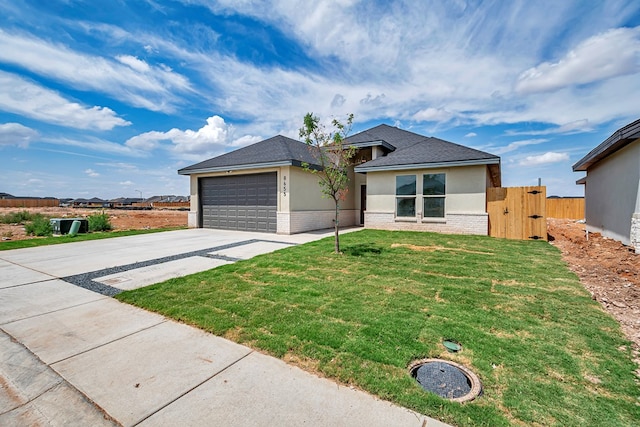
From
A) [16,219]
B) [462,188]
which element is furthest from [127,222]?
[462,188]

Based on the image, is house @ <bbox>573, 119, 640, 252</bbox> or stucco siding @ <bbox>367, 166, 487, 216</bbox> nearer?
house @ <bbox>573, 119, 640, 252</bbox>

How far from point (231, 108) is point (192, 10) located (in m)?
7.59

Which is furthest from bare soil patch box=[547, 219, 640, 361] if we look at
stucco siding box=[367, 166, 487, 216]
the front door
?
the front door

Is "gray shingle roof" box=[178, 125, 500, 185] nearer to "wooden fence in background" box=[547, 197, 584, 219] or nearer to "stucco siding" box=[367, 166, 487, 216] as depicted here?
"stucco siding" box=[367, 166, 487, 216]

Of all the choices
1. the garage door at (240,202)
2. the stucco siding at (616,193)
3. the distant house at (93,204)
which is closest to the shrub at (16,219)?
the garage door at (240,202)

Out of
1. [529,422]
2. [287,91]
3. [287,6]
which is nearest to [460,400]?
[529,422]

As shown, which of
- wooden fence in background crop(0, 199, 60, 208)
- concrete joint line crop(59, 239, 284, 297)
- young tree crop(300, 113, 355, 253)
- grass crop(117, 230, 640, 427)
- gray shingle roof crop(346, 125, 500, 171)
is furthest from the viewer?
wooden fence in background crop(0, 199, 60, 208)

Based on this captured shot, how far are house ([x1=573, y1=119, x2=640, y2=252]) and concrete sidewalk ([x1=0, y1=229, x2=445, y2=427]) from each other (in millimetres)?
10337

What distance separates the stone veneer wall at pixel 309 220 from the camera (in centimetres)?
1280

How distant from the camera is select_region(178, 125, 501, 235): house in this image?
1167cm

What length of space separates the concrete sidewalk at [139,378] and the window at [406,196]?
36.6 feet

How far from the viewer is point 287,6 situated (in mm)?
9117

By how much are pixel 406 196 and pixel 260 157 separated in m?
7.58

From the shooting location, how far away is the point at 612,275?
5957mm
